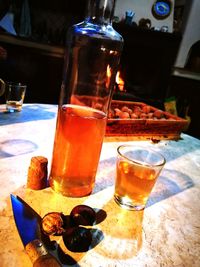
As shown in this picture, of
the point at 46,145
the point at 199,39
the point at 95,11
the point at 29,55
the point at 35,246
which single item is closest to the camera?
the point at 35,246

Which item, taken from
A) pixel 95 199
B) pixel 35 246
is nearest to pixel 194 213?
pixel 95 199

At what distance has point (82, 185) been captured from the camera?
511 millimetres

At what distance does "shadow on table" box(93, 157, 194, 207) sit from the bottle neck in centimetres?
37

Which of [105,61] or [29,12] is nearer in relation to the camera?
[105,61]

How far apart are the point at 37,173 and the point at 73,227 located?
14cm

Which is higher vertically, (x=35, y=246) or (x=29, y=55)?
(x=35, y=246)

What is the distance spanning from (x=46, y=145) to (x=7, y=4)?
3.41m

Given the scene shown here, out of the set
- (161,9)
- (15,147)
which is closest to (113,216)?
(15,147)

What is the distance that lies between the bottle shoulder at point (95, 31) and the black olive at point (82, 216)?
0.34 m

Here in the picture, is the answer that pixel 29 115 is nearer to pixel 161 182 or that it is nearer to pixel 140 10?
pixel 161 182

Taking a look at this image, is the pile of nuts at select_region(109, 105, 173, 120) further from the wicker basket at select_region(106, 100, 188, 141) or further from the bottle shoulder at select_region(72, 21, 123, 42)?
the bottle shoulder at select_region(72, 21, 123, 42)

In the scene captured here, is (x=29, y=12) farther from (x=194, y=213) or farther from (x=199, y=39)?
(x=194, y=213)

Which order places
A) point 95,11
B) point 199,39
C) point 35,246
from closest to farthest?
point 35,246, point 95,11, point 199,39

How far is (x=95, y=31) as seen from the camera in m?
0.50
